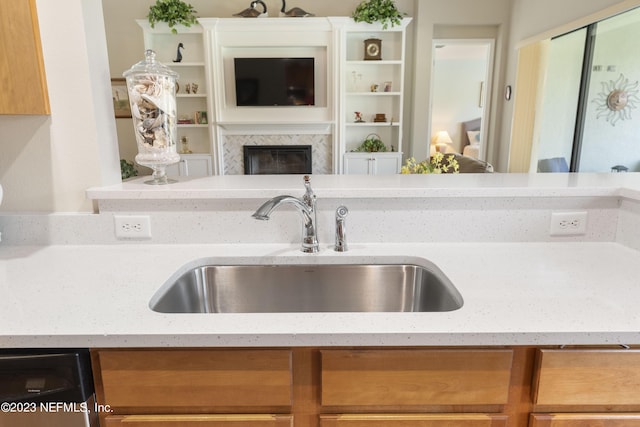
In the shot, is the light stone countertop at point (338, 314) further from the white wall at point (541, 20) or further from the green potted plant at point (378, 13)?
the green potted plant at point (378, 13)

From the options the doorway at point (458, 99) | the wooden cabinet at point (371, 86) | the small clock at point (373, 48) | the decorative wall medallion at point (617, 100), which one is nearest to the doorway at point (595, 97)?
the decorative wall medallion at point (617, 100)

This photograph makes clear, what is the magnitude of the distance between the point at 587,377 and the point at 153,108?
4.37 feet

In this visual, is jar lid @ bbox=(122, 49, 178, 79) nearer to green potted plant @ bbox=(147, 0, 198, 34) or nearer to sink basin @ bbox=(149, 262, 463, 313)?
sink basin @ bbox=(149, 262, 463, 313)

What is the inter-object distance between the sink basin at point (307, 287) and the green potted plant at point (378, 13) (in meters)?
4.29

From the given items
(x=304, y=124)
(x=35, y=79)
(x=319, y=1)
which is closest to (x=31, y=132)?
(x=35, y=79)

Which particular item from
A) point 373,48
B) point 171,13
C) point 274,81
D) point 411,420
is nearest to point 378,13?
point 373,48

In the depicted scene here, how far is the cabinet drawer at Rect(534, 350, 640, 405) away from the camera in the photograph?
2.58ft

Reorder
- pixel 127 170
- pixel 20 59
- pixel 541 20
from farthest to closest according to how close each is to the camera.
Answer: pixel 127 170 → pixel 541 20 → pixel 20 59

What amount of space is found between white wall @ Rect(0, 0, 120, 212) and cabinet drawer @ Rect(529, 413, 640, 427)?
138 centimetres

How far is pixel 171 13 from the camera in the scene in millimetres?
4570

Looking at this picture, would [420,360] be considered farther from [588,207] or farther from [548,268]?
[588,207]

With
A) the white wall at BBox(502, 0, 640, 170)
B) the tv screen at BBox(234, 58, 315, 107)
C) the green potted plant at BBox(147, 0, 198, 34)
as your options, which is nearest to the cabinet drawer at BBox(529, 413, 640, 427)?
the white wall at BBox(502, 0, 640, 170)

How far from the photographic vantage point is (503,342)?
762 millimetres

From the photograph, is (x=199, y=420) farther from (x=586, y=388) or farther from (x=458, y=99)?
(x=458, y=99)
